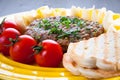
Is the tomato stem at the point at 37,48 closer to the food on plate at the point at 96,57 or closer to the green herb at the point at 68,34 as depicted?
the food on plate at the point at 96,57

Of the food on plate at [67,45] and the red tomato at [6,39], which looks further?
the red tomato at [6,39]

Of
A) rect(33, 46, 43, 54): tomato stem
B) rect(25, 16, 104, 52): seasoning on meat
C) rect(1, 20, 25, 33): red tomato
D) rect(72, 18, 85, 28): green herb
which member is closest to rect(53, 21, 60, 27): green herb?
rect(25, 16, 104, 52): seasoning on meat

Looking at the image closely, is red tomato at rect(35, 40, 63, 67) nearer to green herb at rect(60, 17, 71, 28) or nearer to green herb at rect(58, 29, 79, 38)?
green herb at rect(58, 29, 79, 38)

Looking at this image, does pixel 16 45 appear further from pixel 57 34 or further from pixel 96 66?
pixel 96 66

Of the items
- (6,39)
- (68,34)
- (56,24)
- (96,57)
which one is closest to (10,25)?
(6,39)

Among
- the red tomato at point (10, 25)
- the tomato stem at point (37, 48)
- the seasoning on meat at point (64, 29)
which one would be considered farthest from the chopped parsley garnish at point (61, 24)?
the tomato stem at point (37, 48)

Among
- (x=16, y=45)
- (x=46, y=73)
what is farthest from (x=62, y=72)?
(x=16, y=45)
